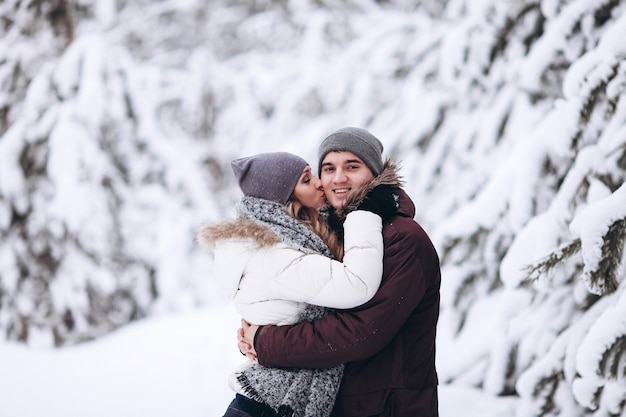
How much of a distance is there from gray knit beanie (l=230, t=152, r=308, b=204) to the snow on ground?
72.0 inches

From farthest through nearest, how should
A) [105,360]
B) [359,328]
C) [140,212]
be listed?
[140,212]
[105,360]
[359,328]

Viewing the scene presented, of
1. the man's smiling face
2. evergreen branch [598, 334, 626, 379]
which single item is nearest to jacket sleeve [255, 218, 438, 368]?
the man's smiling face

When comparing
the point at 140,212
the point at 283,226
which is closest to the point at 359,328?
the point at 283,226

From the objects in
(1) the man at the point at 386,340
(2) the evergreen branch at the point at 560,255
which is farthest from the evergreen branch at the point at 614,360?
(1) the man at the point at 386,340

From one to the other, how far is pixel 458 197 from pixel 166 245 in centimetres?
389

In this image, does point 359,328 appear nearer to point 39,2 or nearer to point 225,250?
point 225,250

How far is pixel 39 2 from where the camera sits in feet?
20.9

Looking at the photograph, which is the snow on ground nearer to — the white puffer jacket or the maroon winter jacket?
the maroon winter jacket

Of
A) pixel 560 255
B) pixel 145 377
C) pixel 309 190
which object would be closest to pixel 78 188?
pixel 145 377

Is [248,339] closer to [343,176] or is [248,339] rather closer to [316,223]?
[316,223]

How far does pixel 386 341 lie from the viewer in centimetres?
176

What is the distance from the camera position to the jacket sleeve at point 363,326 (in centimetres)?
174

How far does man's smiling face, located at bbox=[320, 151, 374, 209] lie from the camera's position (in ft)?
6.60

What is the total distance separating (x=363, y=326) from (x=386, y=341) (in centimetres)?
9
